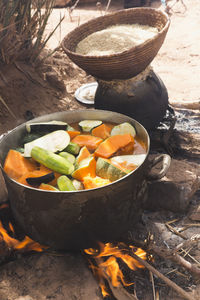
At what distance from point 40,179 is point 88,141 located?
1.79ft

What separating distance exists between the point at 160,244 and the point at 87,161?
88cm

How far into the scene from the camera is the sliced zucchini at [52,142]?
2.29 m

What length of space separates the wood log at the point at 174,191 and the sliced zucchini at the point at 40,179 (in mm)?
1035

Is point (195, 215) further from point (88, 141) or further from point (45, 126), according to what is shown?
point (45, 126)

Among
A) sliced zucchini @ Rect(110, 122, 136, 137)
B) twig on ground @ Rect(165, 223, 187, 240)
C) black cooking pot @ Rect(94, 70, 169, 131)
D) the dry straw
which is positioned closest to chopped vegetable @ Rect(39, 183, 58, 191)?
sliced zucchini @ Rect(110, 122, 136, 137)

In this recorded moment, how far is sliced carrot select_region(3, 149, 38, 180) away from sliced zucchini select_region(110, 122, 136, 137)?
25.5 inches

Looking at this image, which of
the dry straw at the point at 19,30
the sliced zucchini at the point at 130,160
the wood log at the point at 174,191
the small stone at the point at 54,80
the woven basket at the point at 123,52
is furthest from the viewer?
the small stone at the point at 54,80

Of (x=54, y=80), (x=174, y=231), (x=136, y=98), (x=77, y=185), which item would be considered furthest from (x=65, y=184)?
(x=54, y=80)

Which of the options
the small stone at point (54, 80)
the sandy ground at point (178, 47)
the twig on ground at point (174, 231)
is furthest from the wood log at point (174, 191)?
the small stone at point (54, 80)

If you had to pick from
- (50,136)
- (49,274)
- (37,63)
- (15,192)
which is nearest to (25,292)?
(49,274)

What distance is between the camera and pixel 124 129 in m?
2.41

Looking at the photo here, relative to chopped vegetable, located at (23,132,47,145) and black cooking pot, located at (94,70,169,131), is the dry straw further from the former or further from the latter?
chopped vegetable, located at (23,132,47,145)

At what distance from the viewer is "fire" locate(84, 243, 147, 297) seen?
86.2 inches

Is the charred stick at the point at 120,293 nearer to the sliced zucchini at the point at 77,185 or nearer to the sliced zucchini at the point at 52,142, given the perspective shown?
the sliced zucchini at the point at 77,185
